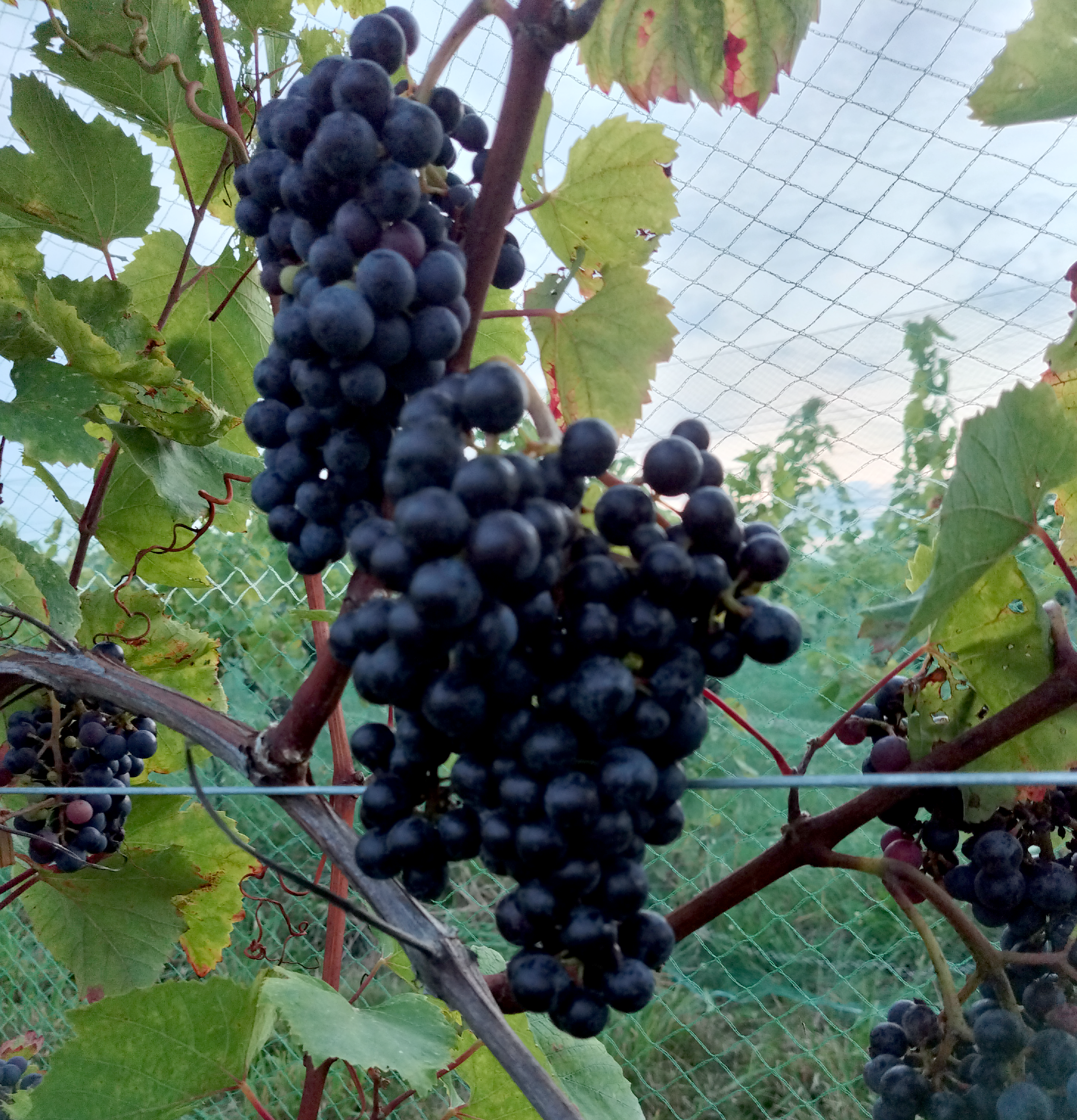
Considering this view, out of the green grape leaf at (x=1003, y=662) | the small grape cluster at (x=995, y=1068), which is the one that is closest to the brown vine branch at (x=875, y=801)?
the green grape leaf at (x=1003, y=662)

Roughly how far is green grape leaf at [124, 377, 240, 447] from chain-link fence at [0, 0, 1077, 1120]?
0.91 metres

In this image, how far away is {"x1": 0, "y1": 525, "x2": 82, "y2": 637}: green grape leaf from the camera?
2.96ft

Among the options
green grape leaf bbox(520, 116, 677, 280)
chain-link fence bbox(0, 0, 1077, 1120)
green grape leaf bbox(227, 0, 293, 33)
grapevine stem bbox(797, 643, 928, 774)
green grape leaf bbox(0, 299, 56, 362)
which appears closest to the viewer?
grapevine stem bbox(797, 643, 928, 774)

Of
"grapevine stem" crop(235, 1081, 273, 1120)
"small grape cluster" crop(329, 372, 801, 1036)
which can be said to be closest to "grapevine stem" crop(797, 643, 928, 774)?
"small grape cluster" crop(329, 372, 801, 1036)

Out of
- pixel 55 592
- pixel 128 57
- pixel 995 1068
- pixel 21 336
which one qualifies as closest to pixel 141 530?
pixel 55 592

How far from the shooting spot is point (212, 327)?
3.49ft

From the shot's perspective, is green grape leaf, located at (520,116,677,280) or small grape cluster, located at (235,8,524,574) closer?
small grape cluster, located at (235,8,524,574)

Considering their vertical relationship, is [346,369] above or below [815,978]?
above

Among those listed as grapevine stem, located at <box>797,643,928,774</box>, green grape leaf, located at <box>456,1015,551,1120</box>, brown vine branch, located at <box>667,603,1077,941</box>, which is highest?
grapevine stem, located at <box>797,643,928,774</box>

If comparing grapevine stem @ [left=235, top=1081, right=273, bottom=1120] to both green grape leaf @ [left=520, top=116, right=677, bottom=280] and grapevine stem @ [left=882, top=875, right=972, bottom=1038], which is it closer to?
grapevine stem @ [left=882, top=875, right=972, bottom=1038]

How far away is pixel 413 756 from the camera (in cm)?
46

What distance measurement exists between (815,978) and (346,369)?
2.34 m

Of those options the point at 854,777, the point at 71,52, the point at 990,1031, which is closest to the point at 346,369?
the point at 854,777

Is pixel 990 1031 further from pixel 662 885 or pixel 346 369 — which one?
pixel 662 885
